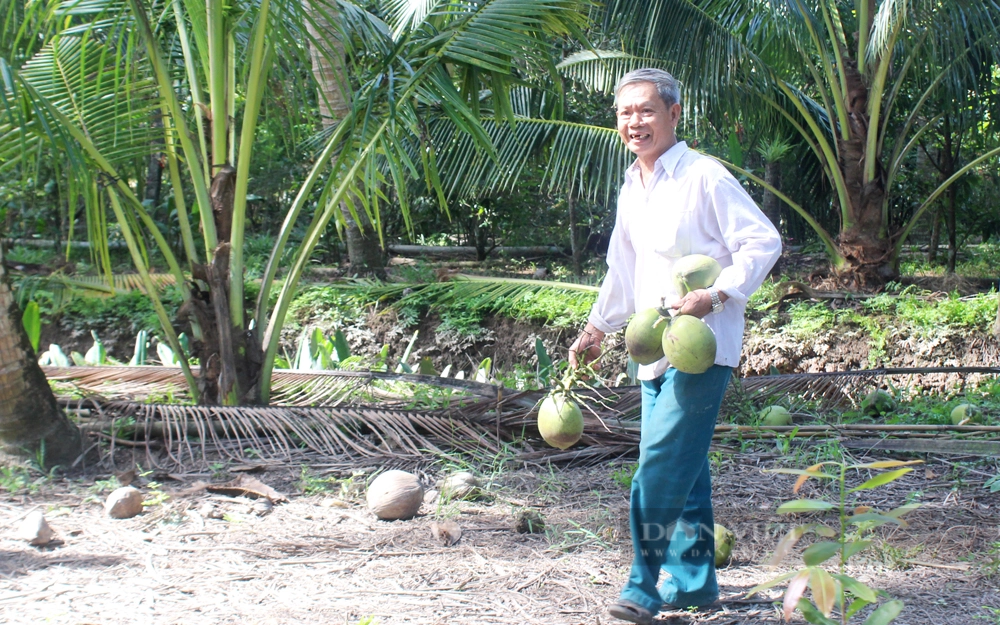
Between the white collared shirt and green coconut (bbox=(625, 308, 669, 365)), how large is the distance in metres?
0.12

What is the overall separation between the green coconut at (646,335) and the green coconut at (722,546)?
33.4 inches

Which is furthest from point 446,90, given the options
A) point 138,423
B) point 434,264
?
point 434,264

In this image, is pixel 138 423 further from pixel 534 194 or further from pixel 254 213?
pixel 254 213

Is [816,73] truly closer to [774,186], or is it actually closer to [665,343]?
[774,186]

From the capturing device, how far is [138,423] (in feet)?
11.9

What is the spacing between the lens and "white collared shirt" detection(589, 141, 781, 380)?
1998 millimetres

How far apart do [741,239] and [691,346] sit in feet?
1.22

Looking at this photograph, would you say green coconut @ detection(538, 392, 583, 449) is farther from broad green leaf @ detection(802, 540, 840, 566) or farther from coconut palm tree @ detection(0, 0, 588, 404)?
coconut palm tree @ detection(0, 0, 588, 404)

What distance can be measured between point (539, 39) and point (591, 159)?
265cm

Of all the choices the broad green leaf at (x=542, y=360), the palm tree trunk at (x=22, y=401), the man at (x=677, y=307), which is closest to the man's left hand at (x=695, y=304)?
the man at (x=677, y=307)

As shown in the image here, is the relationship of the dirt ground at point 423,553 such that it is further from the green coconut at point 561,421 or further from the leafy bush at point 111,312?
the leafy bush at point 111,312

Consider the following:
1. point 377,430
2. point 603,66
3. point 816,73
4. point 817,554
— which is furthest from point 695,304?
point 603,66

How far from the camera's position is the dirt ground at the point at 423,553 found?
7.23 ft

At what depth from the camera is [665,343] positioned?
6.14 ft
